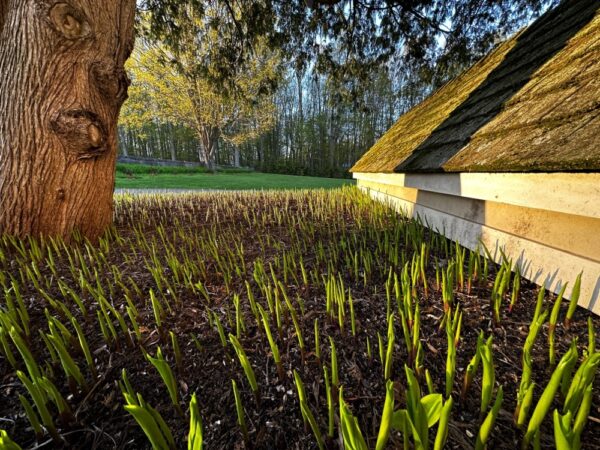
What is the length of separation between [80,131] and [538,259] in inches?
141

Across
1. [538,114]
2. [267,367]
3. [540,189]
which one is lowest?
[267,367]

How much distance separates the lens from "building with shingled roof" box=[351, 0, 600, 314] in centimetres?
107

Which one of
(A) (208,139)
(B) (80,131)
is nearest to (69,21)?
(B) (80,131)

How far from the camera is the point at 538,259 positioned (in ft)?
4.79

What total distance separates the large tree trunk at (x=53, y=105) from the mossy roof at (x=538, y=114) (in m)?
3.04

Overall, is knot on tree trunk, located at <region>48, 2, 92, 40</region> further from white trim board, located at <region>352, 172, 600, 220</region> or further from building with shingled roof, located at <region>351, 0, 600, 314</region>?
white trim board, located at <region>352, 172, 600, 220</region>

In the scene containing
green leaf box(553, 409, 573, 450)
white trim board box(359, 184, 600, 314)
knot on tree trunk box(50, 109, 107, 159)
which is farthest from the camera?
knot on tree trunk box(50, 109, 107, 159)

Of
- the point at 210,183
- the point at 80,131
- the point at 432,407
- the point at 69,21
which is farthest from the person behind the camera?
the point at 210,183

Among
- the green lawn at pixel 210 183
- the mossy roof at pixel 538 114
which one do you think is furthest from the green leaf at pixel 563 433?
the green lawn at pixel 210 183

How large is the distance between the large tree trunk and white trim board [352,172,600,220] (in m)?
3.15

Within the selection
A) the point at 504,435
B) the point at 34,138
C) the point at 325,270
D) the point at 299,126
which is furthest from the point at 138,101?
the point at 504,435

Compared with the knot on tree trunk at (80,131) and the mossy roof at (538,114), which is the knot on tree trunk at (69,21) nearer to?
the knot on tree trunk at (80,131)

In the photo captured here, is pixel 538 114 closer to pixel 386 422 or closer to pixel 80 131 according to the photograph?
pixel 386 422

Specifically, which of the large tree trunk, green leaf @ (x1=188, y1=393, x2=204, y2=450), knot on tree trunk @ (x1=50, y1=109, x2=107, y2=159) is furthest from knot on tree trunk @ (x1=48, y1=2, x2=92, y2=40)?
green leaf @ (x1=188, y1=393, x2=204, y2=450)
